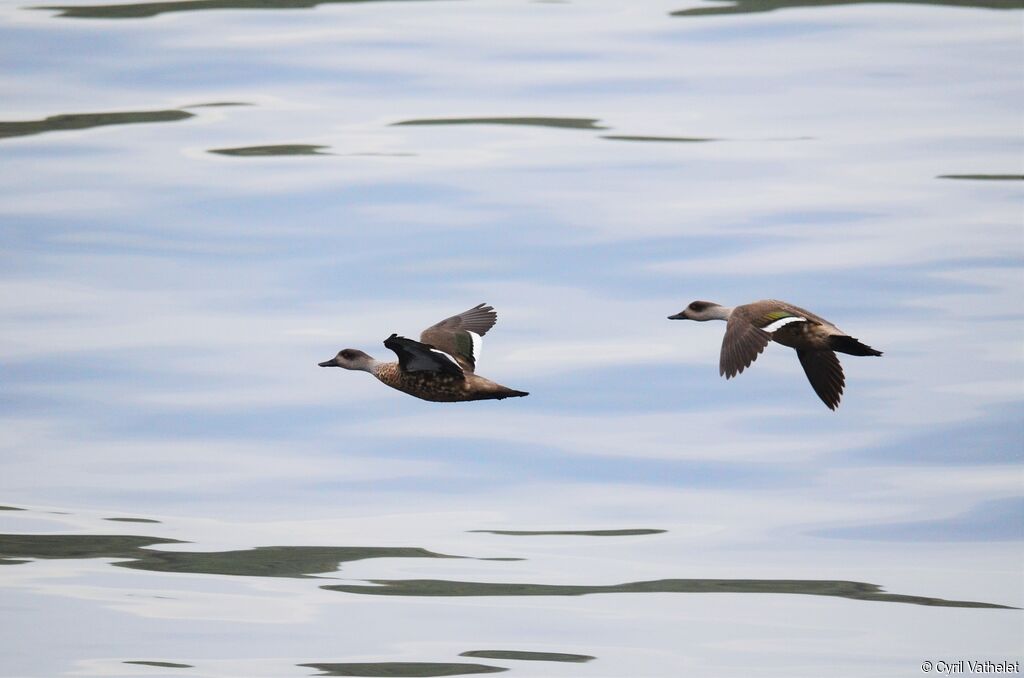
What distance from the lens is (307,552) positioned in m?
23.6

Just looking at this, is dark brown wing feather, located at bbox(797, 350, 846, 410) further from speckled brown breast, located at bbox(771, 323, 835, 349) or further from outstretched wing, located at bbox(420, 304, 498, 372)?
outstretched wing, located at bbox(420, 304, 498, 372)

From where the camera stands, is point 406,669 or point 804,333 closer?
point 804,333

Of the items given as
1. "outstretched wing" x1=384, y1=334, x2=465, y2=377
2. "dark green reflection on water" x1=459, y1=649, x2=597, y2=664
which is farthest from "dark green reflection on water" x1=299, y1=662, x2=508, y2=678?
"outstretched wing" x1=384, y1=334, x2=465, y2=377

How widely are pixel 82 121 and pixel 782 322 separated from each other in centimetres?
2460

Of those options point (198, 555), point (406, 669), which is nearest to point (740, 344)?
point (406, 669)

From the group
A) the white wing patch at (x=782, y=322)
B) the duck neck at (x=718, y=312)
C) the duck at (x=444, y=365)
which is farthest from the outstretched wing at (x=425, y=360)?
the duck neck at (x=718, y=312)

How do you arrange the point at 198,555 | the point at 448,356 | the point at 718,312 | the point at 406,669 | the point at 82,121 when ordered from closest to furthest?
the point at 448,356
the point at 718,312
the point at 406,669
the point at 198,555
the point at 82,121

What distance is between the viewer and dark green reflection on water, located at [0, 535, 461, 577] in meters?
23.1

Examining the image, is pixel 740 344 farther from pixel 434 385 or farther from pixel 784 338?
pixel 434 385

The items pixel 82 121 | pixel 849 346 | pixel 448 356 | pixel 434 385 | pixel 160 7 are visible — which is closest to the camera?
pixel 448 356

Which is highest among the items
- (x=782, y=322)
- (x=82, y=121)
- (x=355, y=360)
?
(x=82, y=121)

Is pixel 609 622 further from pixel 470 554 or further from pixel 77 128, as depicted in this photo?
pixel 77 128

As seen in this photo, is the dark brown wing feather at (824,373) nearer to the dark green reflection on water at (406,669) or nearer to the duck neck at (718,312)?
the duck neck at (718,312)

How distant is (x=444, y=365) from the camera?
1463 cm
